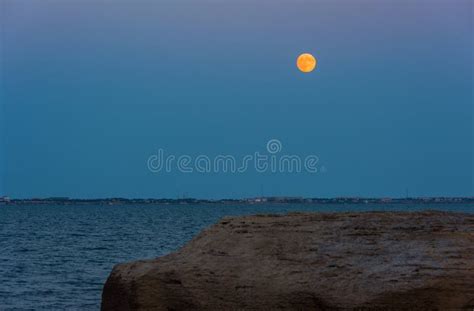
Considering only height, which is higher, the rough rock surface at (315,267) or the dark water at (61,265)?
the rough rock surface at (315,267)

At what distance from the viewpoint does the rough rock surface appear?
40.2ft

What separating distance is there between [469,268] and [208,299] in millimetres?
4346

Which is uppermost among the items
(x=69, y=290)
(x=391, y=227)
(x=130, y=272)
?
(x=391, y=227)

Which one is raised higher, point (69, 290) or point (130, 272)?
point (130, 272)

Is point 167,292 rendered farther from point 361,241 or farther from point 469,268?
point 469,268

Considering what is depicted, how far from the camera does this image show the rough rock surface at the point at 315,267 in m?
12.2

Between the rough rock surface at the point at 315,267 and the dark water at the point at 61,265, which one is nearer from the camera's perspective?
the rough rock surface at the point at 315,267

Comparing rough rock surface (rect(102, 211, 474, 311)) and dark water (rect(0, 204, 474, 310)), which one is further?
dark water (rect(0, 204, 474, 310))

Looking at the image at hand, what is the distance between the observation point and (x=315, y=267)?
13.2m

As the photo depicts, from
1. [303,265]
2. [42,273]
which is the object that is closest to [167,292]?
[303,265]

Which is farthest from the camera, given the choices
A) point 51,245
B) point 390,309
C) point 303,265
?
point 51,245

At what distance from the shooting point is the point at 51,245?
191ft

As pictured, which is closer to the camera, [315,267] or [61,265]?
[315,267]

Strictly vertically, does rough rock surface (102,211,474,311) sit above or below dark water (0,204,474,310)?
above
